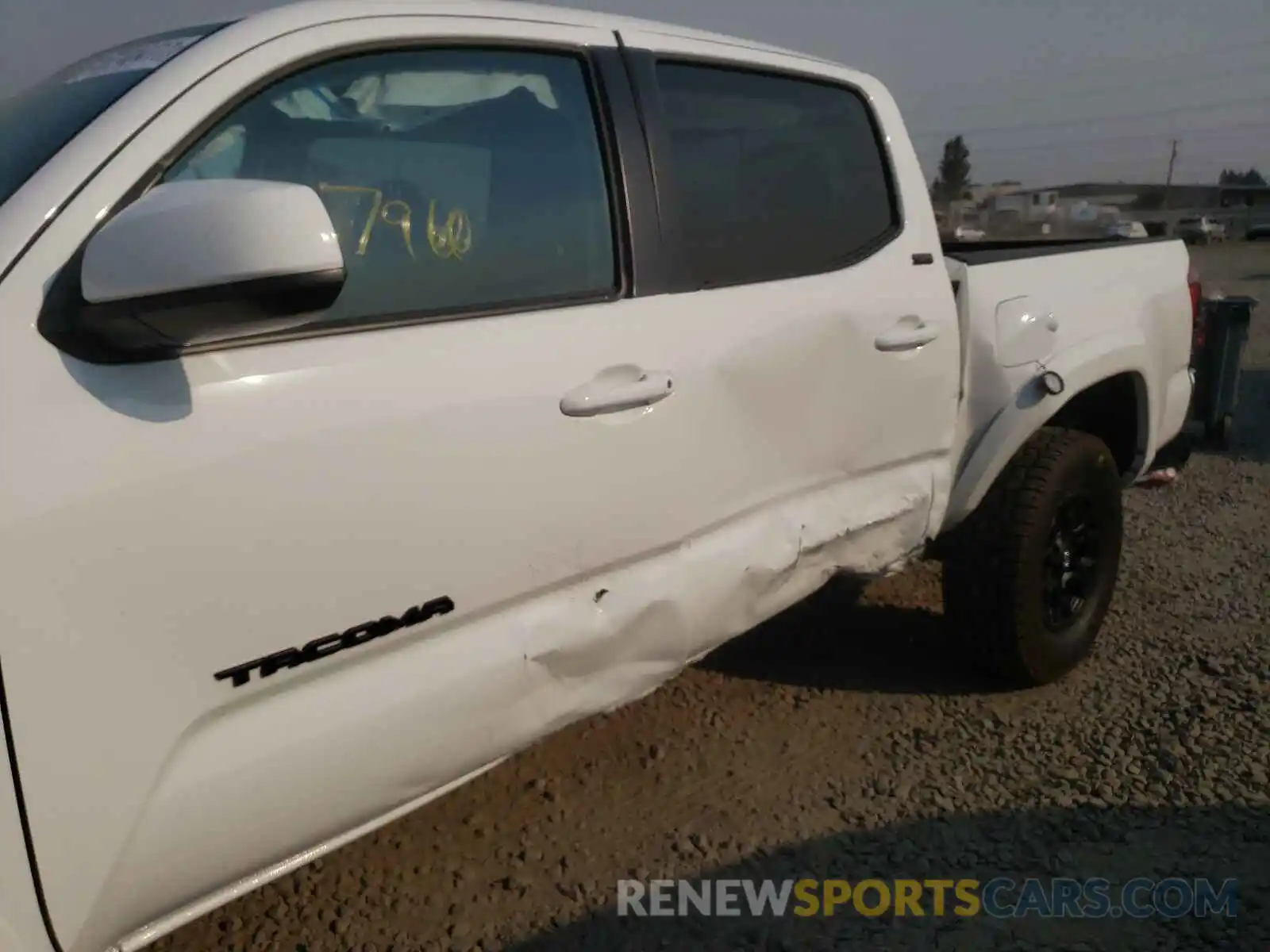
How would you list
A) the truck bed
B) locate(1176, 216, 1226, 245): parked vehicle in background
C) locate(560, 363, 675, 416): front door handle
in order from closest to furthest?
locate(560, 363, 675, 416): front door handle → the truck bed → locate(1176, 216, 1226, 245): parked vehicle in background

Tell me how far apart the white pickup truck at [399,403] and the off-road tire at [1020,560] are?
0.82 feet

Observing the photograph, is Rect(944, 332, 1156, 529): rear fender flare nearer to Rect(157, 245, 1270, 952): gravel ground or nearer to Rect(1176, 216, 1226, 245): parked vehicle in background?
Rect(157, 245, 1270, 952): gravel ground

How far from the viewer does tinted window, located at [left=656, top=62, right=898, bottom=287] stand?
7.82ft

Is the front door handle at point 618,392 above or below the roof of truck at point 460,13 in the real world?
below

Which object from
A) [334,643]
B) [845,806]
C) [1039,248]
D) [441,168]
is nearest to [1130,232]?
[1039,248]

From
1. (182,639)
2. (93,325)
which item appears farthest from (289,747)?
(93,325)

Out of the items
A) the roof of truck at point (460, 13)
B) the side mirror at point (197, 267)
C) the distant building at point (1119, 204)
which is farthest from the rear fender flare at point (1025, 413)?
the distant building at point (1119, 204)

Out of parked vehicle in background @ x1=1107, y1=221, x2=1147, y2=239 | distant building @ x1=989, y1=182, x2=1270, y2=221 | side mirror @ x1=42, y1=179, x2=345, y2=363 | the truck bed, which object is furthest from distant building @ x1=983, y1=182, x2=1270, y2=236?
side mirror @ x1=42, y1=179, x2=345, y2=363

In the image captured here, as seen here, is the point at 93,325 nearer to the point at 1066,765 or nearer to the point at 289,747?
the point at 289,747

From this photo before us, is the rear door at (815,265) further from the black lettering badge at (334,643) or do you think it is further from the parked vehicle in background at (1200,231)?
the parked vehicle in background at (1200,231)

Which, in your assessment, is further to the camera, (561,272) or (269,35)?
(561,272)

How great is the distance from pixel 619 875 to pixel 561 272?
142 cm

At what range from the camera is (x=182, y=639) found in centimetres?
148

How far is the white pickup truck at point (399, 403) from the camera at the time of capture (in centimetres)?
138
